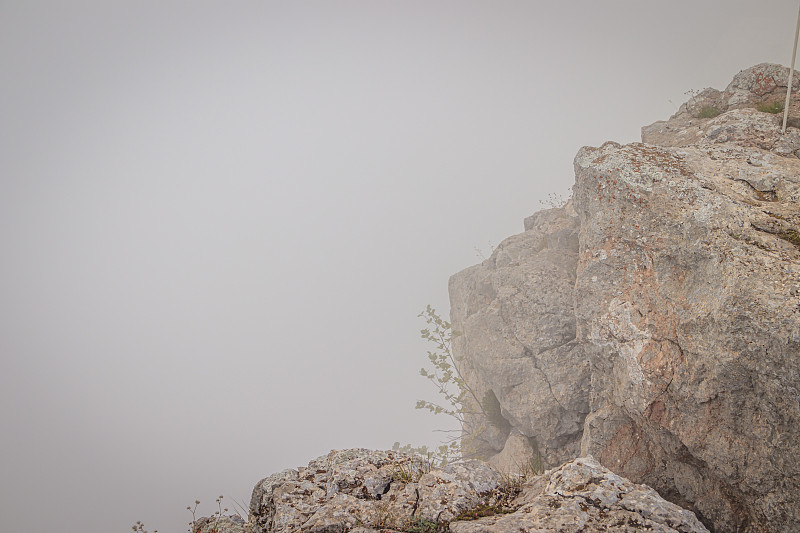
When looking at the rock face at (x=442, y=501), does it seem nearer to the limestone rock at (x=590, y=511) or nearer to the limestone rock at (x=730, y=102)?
the limestone rock at (x=590, y=511)

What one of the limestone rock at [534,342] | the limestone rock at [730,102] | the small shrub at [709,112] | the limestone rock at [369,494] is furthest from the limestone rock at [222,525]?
the small shrub at [709,112]

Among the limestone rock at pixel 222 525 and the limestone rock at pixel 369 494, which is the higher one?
the limestone rock at pixel 369 494

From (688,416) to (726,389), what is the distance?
174cm

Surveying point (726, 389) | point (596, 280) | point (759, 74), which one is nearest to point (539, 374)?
point (596, 280)

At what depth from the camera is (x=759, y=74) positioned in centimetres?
2073

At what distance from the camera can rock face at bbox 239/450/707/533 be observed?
8.00 meters

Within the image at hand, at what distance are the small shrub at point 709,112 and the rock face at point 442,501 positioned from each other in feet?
70.1

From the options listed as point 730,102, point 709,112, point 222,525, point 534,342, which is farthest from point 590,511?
point 730,102

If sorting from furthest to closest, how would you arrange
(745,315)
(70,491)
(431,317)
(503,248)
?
(70,491) → (431,317) → (503,248) → (745,315)

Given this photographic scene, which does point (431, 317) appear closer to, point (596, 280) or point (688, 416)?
point (596, 280)

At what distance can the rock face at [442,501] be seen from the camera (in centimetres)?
800

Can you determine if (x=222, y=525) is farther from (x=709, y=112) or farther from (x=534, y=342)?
(x=709, y=112)

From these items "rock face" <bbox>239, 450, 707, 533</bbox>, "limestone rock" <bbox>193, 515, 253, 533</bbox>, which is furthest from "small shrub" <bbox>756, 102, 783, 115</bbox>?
"limestone rock" <bbox>193, 515, 253, 533</bbox>

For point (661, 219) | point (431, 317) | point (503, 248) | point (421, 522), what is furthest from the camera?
point (431, 317)
